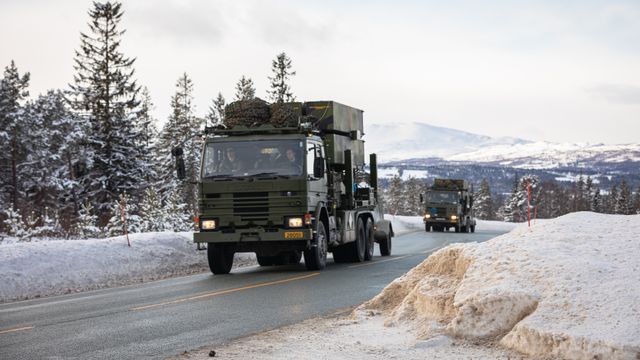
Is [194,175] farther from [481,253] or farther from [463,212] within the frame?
[481,253]

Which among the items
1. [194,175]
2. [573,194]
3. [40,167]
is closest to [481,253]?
[40,167]

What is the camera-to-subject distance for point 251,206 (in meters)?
16.0

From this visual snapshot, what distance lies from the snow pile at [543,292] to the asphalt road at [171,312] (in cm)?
205

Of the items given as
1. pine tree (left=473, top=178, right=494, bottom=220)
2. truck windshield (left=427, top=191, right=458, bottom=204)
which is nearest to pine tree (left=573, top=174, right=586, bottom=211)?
pine tree (left=473, top=178, right=494, bottom=220)

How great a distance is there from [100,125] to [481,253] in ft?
143

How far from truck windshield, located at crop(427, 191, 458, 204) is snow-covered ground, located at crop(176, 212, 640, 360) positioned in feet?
132

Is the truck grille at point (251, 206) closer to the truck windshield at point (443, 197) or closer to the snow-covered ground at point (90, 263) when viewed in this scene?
the snow-covered ground at point (90, 263)

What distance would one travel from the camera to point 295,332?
8.30m

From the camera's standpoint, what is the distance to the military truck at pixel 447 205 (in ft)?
159

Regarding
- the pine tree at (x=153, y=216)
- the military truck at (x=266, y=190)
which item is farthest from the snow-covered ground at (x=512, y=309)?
the pine tree at (x=153, y=216)

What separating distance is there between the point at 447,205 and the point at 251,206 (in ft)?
111

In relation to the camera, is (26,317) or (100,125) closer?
(26,317)

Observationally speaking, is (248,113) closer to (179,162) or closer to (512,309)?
(179,162)

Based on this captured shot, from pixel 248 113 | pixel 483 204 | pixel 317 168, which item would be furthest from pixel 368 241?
pixel 483 204
